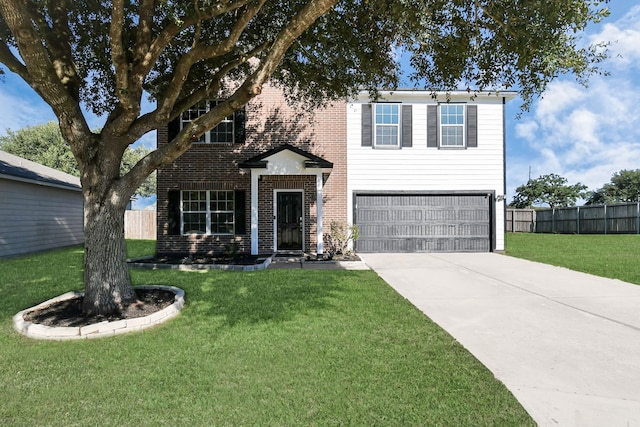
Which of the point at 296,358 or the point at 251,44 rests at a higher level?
the point at 251,44

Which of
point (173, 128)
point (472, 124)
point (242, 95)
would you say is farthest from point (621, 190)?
point (242, 95)

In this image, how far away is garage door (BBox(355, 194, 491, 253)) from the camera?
39.5ft

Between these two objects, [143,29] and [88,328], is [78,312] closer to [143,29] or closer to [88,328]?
[88,328]

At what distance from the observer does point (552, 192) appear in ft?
118

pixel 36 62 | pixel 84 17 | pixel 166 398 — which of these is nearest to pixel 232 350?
pixel 166 398

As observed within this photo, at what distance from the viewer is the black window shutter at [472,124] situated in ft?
39.1

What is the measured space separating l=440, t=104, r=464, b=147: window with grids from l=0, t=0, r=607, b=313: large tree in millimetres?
4994

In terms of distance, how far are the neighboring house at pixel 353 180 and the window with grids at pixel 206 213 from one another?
33mm

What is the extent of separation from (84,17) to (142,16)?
2.81 meters

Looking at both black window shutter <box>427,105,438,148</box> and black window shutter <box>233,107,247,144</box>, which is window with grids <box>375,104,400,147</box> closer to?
black window shutter <box>427,105,438,148</box>

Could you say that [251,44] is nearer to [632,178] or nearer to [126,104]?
[126,104]

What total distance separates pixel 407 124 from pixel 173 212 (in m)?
8.38

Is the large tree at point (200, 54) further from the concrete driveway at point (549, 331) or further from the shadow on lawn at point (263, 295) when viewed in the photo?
the concrete driveway at point (549, 331)

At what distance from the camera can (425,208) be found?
39.9 ft
